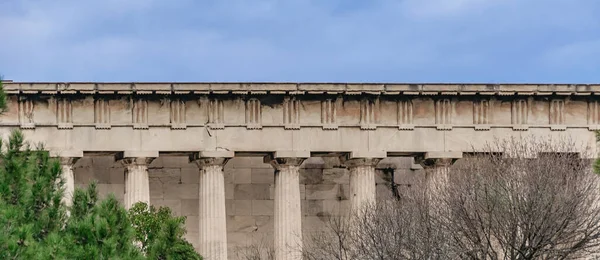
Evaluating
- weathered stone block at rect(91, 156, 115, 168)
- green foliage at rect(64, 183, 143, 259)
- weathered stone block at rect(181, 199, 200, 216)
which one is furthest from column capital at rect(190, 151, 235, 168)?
green foliage at rect(64, 183, 143, 259)

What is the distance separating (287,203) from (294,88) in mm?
4877

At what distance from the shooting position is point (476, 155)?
77.2 metres

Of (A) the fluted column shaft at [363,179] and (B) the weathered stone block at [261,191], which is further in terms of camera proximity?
(B) the weathered stone block at [261,191]

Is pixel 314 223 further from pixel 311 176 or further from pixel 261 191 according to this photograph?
pixel 261 191

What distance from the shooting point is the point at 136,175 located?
75.8m

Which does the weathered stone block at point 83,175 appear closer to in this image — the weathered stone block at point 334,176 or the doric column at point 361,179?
the weathered stone block at point 334,176

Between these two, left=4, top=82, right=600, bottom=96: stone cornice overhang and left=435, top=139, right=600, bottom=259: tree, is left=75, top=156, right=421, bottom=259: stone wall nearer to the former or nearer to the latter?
left=4, top=82, right=600, bottom=96: stone cornice overhang

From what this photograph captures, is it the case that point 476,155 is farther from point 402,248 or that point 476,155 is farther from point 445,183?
point 402,248

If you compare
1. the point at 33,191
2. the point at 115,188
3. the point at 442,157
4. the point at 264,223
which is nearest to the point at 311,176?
the point at 264,223

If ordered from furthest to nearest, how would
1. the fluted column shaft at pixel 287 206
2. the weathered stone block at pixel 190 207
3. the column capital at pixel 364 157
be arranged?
the weathered stone block at pixel 190 207
the column capital at pixel 364 157
the fluted column shaft at pixel 287 206

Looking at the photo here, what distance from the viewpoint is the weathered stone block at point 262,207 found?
83250mm

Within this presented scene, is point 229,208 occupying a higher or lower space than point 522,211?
higher

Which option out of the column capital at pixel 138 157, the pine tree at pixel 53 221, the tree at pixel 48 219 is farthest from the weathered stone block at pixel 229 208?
the tree at pixel 48 219

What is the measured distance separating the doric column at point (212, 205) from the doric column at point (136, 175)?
7.42 feet
